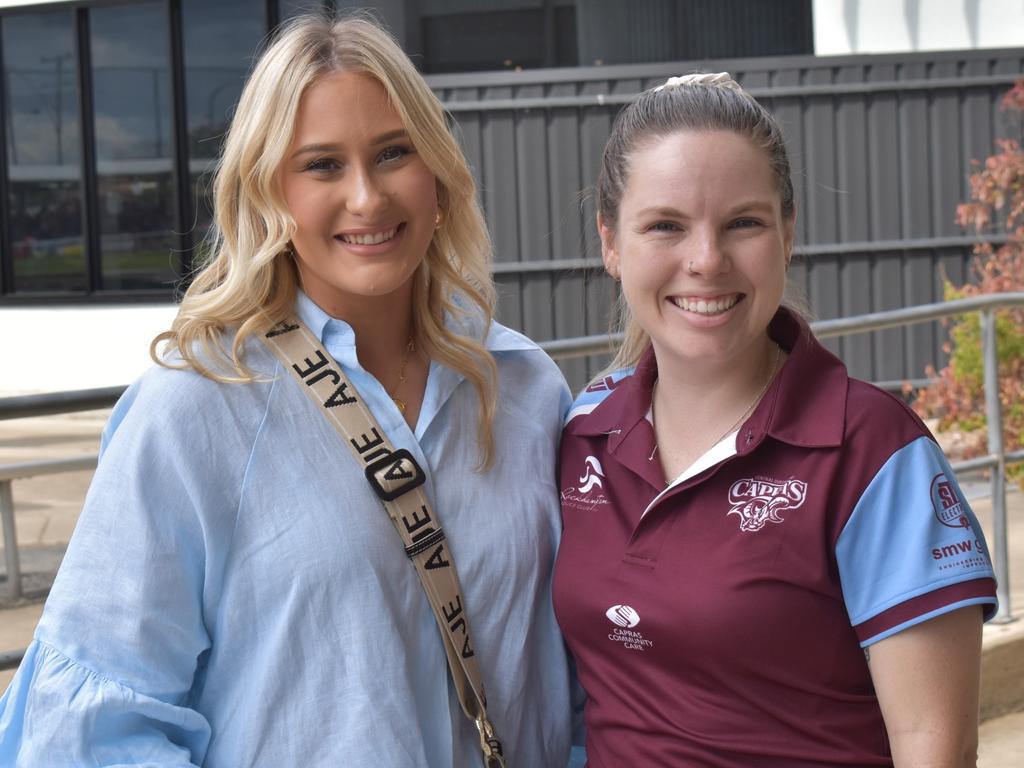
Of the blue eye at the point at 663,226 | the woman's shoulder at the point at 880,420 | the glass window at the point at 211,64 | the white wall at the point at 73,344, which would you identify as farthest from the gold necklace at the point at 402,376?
the white wall at the point at 73,344

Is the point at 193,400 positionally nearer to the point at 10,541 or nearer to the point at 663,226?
the point at 663,226

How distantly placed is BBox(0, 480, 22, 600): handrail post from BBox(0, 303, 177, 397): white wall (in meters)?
5.30

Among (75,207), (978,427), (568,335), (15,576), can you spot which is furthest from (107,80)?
(978,427)

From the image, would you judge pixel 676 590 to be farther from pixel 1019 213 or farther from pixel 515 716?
pixel 1019 213

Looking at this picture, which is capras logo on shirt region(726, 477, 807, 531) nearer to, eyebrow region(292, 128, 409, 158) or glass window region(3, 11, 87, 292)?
eyebrow region(292, 128, 409, 158)

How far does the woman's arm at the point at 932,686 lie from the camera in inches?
75.2

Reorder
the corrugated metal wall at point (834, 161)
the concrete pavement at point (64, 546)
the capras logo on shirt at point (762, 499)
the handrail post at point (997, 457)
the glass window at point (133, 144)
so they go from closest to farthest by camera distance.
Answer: the capras logo on shirt at point (762, 499), the concrete pavement at point (64, 546), the handrail post at point (997, 457), the corrugated metal wall at point (834, 161), the glass window at point (133, 144)

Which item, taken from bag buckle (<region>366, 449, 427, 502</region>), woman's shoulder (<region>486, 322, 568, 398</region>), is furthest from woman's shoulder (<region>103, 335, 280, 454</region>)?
woman's shoulder (<region>486, 322, 568, 398</region>)

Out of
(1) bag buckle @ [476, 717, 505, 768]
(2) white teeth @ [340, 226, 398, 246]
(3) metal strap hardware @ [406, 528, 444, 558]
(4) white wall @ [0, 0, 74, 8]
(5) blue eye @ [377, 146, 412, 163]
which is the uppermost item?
(4) white wall @ [0, 0, 74, 8]

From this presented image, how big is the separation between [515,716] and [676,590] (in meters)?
0.38

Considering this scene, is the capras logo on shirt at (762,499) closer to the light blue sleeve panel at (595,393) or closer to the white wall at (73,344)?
the light blue sleeve panel at (595,393)

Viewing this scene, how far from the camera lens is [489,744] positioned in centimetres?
216

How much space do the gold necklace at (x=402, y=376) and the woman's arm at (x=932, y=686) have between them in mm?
788

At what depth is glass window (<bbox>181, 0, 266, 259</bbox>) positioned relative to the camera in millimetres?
10766
